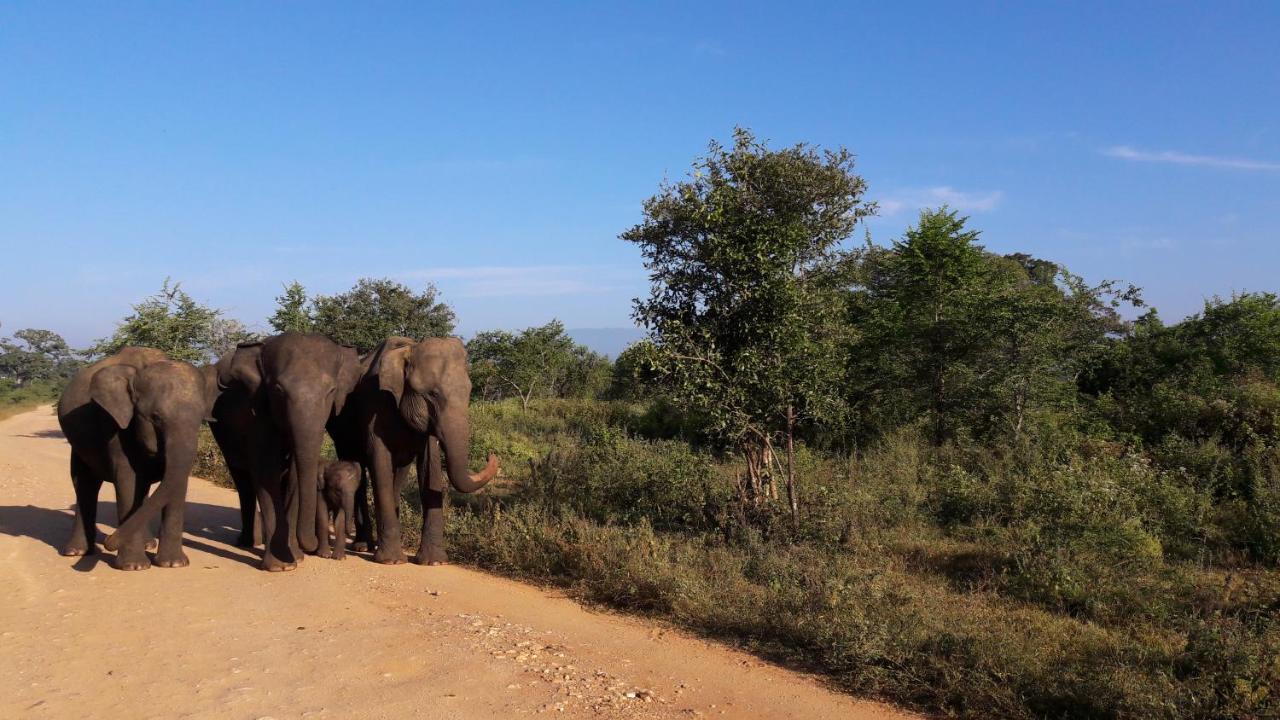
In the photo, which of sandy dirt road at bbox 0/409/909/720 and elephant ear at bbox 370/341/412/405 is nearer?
sandy dirt road at bbox 0/409/909/720

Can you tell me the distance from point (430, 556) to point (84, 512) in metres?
3.99

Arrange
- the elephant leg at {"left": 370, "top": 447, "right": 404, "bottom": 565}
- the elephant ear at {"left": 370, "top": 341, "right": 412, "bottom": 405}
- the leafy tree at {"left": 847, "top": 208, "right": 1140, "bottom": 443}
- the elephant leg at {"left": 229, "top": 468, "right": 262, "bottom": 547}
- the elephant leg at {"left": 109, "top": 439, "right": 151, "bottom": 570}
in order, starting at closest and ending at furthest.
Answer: the elephant leg at {"left": 109, "top": 439, "right": 151, "bottom": 570}, the elephant ear at {"left": 370, "top": 341, "right": 412, "bottom": 405}, the elephant leg at {"left": 370, "top": 447, "right": 404, "bottom": 565}, the elephant leg at {"left": 229, "top": 468, "right": 262, "bottom": 547}, the leafy tree at {"left": 847, "top": 208, "right": 1140, "bottom": 443}

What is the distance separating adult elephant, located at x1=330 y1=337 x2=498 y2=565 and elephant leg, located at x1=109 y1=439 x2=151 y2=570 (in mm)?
2366

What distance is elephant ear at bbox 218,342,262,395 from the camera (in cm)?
934

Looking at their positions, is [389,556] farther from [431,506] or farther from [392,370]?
[392,370]

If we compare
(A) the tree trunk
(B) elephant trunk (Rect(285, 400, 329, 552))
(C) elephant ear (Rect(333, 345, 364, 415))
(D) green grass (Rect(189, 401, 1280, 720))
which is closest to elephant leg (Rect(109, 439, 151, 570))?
Answer: (B) elephant trunk (Rect(285, 400, 329, 552))

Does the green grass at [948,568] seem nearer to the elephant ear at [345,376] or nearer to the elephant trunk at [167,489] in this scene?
the elephant ear at [345,376]

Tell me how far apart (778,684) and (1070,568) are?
3484 millimetres

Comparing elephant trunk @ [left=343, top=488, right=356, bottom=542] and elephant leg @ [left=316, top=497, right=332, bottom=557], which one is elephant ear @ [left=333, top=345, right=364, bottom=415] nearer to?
elephant trunk @ [left=343, top=488, right=356, bottom=542]

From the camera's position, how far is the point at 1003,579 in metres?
7.90

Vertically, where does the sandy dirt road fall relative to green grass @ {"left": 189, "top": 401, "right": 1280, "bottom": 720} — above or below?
below

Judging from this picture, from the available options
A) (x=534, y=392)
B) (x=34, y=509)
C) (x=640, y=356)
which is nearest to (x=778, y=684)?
(x=640, y=356)

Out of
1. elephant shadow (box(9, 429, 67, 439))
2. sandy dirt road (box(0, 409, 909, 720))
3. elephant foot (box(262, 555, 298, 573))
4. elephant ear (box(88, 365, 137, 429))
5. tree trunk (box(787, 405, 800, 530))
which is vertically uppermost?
elephant ear (box(88, 365, 137, 429))

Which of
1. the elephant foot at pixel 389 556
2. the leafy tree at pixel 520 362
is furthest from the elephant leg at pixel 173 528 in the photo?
the leafy tree at pixel 520 362
